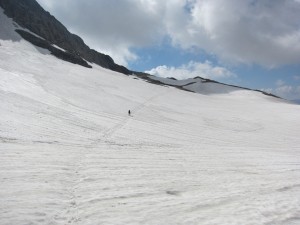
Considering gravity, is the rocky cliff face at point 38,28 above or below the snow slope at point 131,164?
above

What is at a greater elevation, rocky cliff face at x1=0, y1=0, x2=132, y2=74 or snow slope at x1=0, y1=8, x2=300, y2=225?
rocky cliff face at x1=0, y1=0, x2=132, y2=74

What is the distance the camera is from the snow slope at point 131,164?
9.77 m

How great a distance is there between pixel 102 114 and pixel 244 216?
1833 cm

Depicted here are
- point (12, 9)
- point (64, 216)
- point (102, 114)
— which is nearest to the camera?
point (64, 216)

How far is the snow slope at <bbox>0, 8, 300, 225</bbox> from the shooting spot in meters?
9.77

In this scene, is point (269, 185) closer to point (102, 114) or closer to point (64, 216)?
point (64, 216)

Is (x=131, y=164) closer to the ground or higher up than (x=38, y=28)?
closer to the ground

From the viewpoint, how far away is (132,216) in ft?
30.8

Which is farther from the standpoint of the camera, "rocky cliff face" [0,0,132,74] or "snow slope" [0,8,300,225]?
"rocky cliff face" [0,0,132,74]

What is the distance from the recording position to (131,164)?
48.5 feet

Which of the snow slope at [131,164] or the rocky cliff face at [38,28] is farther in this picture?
the rocky cliff face at [38,28]

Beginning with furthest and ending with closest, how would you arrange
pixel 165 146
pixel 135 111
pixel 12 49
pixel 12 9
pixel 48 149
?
1. pixel 12 9
2. pixel 12 49
3. pixel 135 111
4. pixel 165 146
5. pixel 48 149

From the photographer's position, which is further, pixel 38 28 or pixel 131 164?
pixel 38 28

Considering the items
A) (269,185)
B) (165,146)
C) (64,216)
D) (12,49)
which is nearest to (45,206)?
(64,216)
